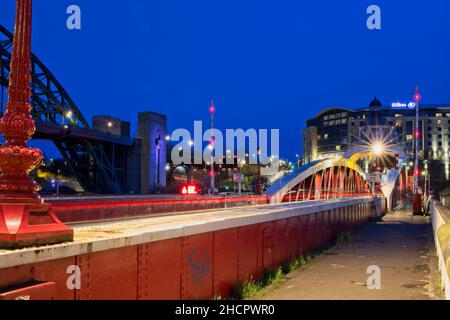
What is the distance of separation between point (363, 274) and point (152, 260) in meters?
7.93

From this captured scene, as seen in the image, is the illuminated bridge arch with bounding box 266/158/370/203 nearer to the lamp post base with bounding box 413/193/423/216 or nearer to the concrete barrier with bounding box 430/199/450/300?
the lamp post base with bounding box 413/193/423/216

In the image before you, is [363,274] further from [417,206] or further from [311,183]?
[417,206]

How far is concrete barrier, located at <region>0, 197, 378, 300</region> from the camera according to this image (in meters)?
5.77

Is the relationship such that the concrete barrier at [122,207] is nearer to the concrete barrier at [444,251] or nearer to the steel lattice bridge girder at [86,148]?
the concrete barrier at [444,251]

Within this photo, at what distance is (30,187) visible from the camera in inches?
277

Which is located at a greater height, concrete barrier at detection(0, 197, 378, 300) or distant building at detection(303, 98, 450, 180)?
distant building at detection(303, 98, 450, 180)

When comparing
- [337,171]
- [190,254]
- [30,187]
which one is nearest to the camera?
[30,187]

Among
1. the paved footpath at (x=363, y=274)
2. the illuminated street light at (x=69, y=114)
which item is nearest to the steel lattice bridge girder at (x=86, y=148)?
the illuminated street light at (x=69, y=114)

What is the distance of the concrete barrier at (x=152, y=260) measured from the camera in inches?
227

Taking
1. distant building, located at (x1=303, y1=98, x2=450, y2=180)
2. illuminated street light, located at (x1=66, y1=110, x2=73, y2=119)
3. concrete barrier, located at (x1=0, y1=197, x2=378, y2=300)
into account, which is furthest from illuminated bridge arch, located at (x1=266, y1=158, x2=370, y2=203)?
distant building, located at (x1=303, y1=98, x2=450, y2=180)

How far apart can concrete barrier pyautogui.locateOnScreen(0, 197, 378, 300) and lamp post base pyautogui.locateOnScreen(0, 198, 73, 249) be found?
A: 0.29m

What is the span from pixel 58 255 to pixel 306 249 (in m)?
12.4

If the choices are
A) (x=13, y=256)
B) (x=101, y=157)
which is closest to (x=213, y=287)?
(x=13, y=256)
